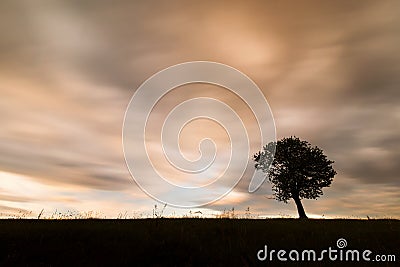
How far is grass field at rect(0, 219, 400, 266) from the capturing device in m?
17.1

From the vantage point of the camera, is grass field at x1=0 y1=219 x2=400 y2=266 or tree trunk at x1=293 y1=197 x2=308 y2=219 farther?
tree trunk at x1=293 y1=197 x2=308 y2=219

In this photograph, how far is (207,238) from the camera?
20.2m

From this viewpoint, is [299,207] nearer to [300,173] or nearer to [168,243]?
[300,173]

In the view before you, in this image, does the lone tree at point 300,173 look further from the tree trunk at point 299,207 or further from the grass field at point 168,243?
the grass field at point 168,243

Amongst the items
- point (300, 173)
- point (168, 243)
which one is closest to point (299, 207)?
point (300, 173)

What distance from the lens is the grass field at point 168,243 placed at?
56.2 ft

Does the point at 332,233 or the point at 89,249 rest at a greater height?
the point at 332,233

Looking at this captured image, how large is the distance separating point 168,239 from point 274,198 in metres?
43.3

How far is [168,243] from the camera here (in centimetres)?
1914

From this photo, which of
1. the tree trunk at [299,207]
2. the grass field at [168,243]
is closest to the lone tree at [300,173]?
the tree trunk at [299,207]

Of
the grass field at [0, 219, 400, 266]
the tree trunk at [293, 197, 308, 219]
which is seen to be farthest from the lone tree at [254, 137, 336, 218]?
the grass field at [0, 219, 400, 266]

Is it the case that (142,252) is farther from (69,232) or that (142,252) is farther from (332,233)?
(332,233)

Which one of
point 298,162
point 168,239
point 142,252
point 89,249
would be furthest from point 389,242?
point 298,162

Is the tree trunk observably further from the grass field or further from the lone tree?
the grass field
